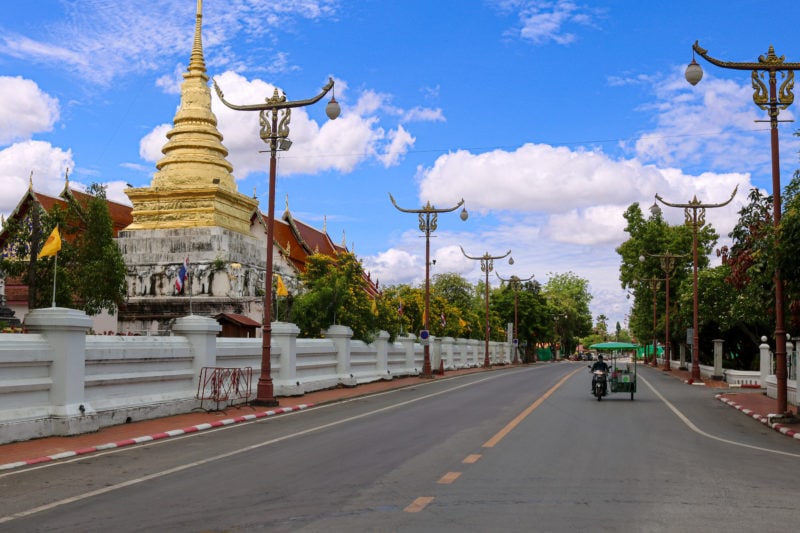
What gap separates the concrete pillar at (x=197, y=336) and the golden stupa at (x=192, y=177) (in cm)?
3212

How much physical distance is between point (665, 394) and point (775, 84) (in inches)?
497

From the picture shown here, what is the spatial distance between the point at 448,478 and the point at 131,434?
6.85 meters

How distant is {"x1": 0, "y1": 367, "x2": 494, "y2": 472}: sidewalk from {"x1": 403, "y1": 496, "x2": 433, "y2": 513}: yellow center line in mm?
5576

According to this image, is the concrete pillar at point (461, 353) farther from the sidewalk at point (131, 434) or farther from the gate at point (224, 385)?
the gate at point (224, 385)

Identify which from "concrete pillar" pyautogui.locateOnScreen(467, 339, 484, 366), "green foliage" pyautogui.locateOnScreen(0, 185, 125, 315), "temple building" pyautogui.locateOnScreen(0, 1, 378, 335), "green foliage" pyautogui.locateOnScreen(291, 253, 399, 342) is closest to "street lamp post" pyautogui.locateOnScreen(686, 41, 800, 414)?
"green foliage" pyautogui.locateOnScreen(291, 253, 399, 342)

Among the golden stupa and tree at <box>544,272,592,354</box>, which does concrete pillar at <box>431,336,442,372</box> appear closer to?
the golden stupa

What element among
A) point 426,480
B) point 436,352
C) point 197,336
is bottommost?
point 426,480

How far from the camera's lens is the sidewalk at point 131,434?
37.5ft

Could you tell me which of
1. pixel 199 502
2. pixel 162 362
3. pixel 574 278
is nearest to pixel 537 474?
pixel 199 502

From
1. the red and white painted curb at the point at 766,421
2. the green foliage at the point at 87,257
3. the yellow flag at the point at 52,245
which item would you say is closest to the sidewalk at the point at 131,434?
the yellow flag at the point at 52,245

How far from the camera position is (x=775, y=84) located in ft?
60.4

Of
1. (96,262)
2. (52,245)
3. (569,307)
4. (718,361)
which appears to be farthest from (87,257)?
(569,307)

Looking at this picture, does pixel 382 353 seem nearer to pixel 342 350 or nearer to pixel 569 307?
pixel 342 350

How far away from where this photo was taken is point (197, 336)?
60.8ft
